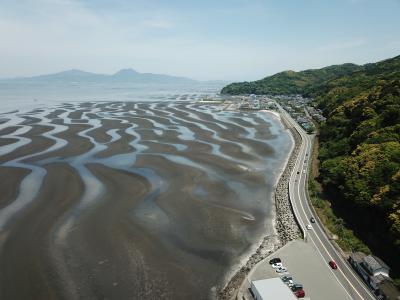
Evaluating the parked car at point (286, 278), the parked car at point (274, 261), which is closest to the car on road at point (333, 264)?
the parked car at point (286, 278)

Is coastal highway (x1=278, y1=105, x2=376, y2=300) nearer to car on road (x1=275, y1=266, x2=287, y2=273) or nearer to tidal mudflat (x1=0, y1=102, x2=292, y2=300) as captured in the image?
tidal mudflat (x1=0, y1=102, x2=292, y2=300)

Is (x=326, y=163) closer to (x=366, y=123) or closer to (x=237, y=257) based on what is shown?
(x=366, y=123)

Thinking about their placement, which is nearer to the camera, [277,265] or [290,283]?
[290,283]

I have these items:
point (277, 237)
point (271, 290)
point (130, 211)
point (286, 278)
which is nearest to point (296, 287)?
point (286, 278)

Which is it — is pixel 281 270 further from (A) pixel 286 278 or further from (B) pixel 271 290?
(B) pixel 271 290

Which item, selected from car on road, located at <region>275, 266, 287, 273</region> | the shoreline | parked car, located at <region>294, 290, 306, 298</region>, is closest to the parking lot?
car on road, located at <region>275, 266, 287, 273</region>
